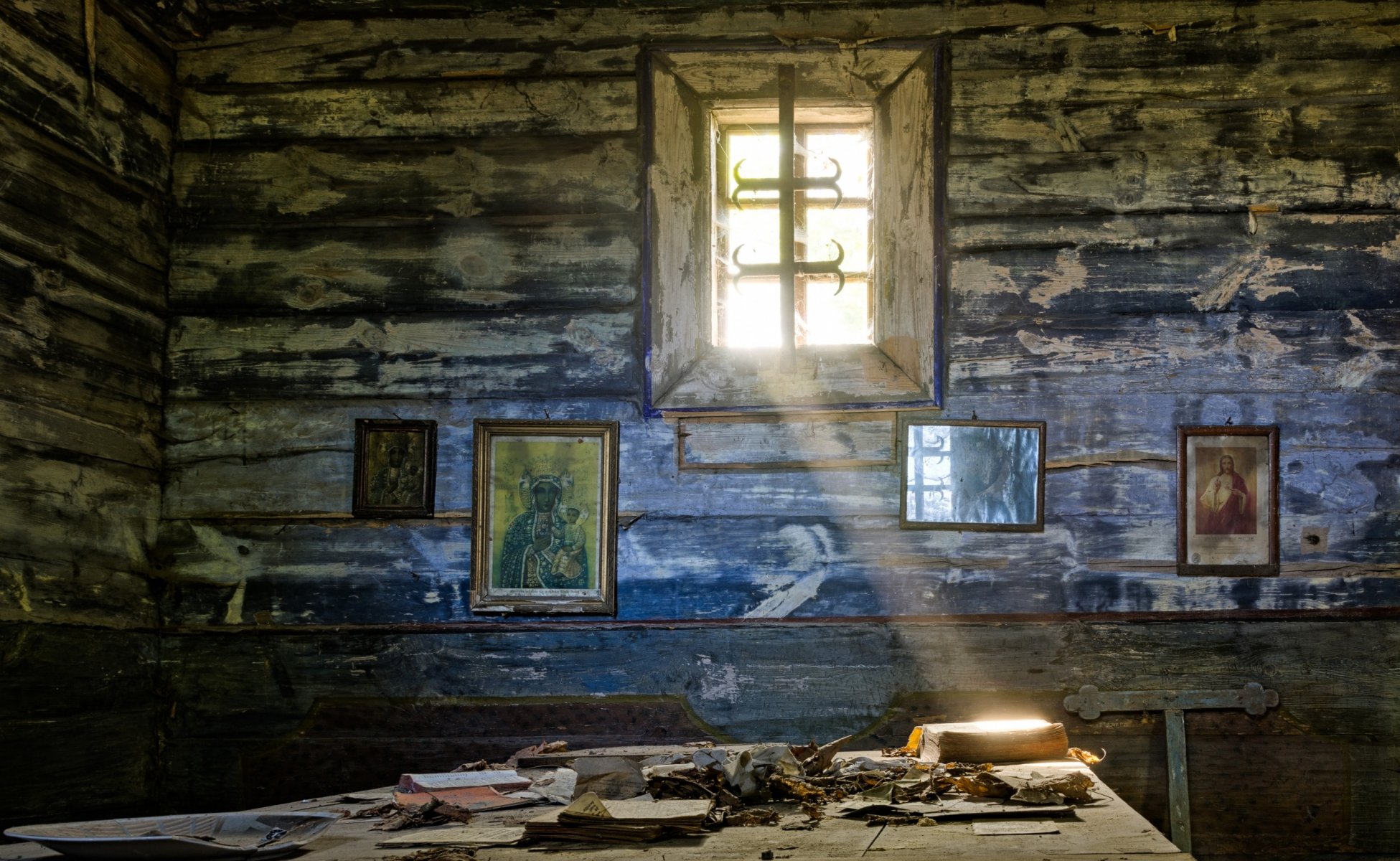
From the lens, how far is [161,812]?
3.73 meters

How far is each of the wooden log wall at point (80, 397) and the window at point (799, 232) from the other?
1.83 meters

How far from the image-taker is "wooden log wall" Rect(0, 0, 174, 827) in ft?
10.6

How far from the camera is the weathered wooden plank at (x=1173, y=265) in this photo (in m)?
3.76

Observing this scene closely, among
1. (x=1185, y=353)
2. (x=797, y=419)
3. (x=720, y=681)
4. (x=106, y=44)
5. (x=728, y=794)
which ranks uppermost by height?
(x=106, y=44)

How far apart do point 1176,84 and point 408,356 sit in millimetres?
2957

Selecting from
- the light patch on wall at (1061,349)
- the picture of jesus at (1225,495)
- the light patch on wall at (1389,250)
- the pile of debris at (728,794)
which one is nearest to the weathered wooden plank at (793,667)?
the picture of jesus at (1225,495)

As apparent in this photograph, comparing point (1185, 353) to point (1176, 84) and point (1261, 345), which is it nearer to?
point (1261, 345)

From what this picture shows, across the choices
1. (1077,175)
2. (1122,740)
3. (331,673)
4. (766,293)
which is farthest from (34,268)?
(1122,740)

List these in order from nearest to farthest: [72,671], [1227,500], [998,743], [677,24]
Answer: [998,743]
[72,671]
[1227,500]
[677,24]

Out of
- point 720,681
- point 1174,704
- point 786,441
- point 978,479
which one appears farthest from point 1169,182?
point 720,681

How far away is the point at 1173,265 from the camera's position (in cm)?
379

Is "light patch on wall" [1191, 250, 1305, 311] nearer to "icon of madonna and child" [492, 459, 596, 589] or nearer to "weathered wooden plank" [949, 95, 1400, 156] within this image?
"weathered wooden plank" [949, 95, 1400, 156]

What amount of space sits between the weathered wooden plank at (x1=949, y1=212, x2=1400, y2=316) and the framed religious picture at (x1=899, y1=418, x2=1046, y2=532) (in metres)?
0.42

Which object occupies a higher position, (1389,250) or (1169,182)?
(1169,182)
